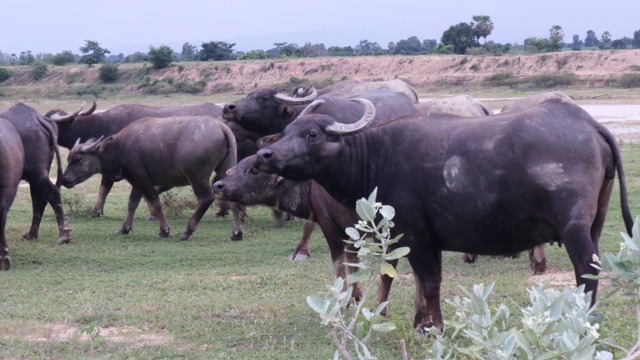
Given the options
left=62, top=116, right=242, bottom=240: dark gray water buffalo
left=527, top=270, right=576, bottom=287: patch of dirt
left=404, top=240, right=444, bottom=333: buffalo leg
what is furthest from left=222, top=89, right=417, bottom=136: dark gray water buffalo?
left=404, top=240, right=444, bottom=333: buffalo leg

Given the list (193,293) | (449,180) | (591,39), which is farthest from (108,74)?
(591,39)

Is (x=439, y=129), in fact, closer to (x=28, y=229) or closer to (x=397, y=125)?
(x=397, y=125)

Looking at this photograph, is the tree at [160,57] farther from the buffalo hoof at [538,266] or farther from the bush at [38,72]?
the buffalo hoof at [538,266]

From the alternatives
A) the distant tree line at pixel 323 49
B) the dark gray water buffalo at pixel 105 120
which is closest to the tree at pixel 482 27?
the distant tree line at pixel 323 49

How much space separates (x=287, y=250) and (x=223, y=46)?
6418 cm

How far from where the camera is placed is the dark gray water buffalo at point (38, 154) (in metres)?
10.6

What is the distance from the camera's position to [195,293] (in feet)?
25.6

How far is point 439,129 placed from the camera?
5.77 metres

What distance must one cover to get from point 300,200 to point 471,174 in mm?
2197

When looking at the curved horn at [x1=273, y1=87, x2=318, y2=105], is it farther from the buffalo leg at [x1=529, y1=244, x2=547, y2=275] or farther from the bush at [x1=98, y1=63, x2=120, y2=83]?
the bush at [x1=98, y1=63, x2=120, y2=83]

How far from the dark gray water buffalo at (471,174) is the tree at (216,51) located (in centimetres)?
6650

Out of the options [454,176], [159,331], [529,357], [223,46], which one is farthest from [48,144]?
[223,46]

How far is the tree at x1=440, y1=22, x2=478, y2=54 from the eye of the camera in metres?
66.2

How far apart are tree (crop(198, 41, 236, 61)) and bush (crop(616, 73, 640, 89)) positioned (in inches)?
1378
